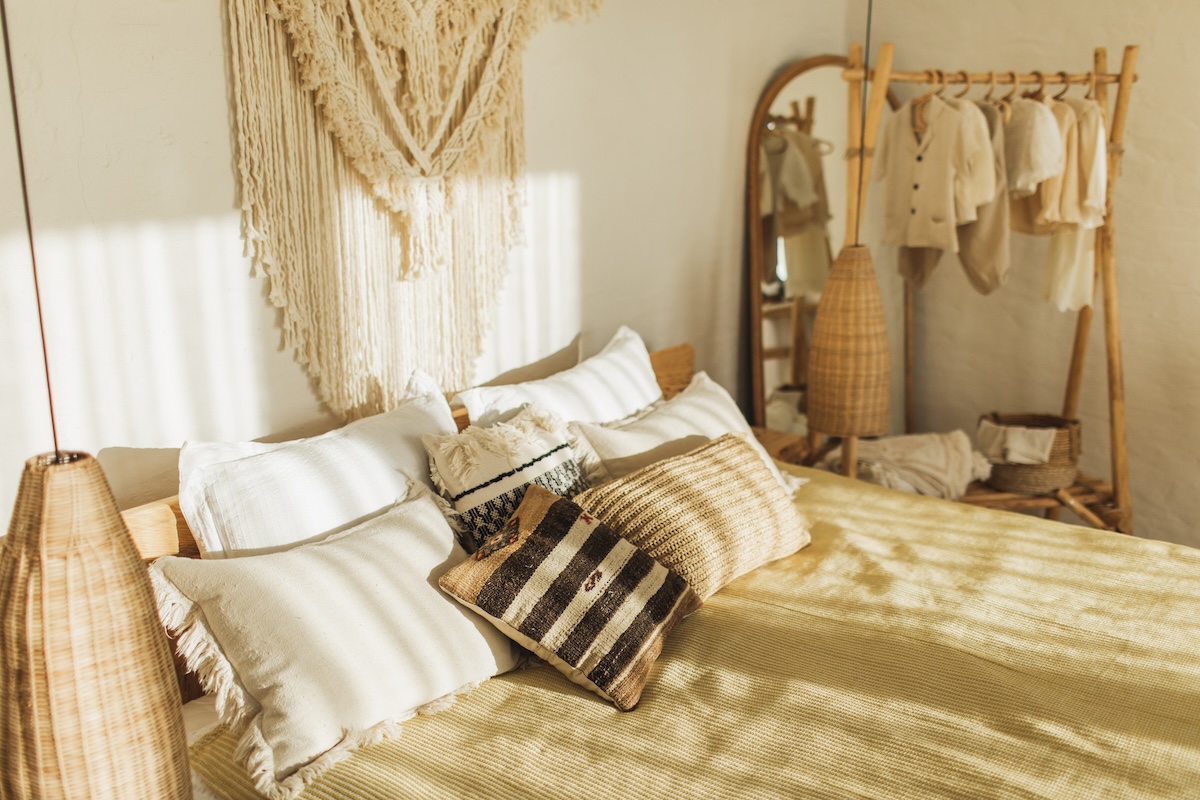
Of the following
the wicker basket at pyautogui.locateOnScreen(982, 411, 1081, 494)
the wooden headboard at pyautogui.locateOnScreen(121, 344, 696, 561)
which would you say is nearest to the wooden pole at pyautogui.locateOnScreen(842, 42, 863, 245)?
the wicker basket at pyautogui.locateOnScreen(982, 411, 1081, 494)

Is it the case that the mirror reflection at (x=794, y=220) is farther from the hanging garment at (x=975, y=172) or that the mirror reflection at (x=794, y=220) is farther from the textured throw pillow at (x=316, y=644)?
the textured throw pillow at (x=316, y=644)

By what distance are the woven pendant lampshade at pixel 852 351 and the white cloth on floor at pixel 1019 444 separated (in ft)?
1.62

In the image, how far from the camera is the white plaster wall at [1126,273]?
288 centimetres

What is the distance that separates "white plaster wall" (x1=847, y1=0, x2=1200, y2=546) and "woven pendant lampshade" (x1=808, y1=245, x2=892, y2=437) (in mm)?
887

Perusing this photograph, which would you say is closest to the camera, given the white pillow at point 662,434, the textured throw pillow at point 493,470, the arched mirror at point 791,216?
the textured throw pillow at point 493,470

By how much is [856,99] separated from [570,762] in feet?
Answer: 6.61

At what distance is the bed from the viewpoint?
129 cm

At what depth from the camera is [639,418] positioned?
2.21m

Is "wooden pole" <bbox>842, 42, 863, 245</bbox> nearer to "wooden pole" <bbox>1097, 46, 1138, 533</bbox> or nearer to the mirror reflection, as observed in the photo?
the mirror reflection

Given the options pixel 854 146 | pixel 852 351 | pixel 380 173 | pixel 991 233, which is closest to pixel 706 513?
pixel 380 173

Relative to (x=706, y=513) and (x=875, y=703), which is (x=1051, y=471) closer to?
(x=706, y=513)

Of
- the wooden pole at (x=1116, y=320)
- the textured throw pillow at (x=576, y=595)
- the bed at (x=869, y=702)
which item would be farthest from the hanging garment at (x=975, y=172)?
the textured throw pillow at (x=576, y=595)

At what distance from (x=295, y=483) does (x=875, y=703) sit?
98 cm

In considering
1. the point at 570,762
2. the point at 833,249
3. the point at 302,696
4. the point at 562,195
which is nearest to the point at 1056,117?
the point at 833,249
